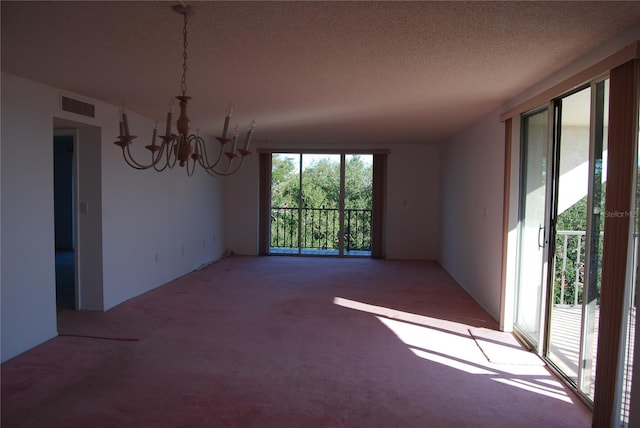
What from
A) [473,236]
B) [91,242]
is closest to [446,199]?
[473,236]

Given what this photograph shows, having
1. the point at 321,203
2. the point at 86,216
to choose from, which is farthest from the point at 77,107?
the point at 321,203

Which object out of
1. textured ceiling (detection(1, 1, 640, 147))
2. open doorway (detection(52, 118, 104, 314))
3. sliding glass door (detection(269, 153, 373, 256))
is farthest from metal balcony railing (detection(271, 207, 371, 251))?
open doorway (detection(52, 118, 104, 314))

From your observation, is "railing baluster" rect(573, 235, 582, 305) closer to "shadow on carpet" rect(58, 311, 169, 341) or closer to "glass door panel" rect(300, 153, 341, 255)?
"shadow on carpet" rect(58, 311, 169, 341)

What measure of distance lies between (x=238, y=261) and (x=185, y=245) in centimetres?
130

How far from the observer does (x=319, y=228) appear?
8383 mm

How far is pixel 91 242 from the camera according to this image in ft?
14.4

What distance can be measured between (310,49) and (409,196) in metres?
5.69

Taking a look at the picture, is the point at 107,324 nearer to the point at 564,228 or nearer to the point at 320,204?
the point at 564,228

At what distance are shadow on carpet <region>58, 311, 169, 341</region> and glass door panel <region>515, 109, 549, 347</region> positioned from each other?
329 centimetres

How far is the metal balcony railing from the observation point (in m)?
8.26

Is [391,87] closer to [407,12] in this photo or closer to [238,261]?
[407,12]

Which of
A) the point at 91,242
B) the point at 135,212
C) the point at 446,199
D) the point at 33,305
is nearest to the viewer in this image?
the point at 33,305

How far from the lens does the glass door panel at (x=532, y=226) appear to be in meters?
3.46

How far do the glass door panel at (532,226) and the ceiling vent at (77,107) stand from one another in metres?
4.03
